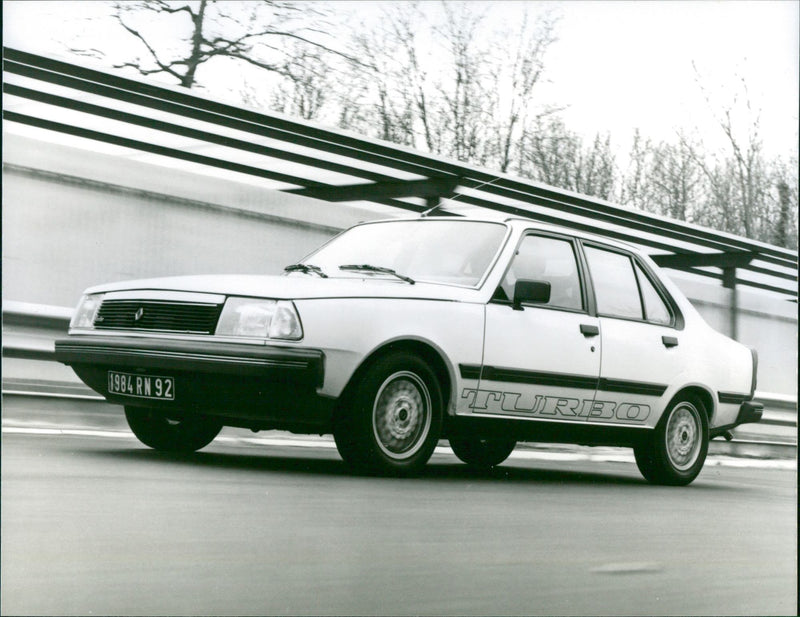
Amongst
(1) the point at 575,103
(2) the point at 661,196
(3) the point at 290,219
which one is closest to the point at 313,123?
(3) the point at 290,219

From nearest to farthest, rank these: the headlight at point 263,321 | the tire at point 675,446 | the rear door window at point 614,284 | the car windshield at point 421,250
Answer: the headlight at point 263,321, the car windshield at point 421,250, the rear door window at point 614,284, the tire at point 675,446

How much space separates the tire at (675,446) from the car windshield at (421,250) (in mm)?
1501

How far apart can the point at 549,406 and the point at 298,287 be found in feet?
5.34

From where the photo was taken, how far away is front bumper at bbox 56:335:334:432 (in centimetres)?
514

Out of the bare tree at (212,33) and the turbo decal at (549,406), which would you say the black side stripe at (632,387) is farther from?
the bare tree at (212,33)

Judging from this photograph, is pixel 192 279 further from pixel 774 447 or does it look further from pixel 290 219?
pixel 774 447

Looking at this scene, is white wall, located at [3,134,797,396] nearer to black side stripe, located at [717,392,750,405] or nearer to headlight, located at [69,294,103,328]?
headlight, located at [69,294,103,328]

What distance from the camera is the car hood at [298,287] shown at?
476 centimetres

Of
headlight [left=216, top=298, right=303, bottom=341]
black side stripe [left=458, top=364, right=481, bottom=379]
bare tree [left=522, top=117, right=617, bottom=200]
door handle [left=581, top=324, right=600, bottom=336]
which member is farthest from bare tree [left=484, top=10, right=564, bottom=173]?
door handle [left=581, top=324, right=600, bottom=336]

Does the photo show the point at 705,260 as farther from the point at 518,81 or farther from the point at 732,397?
the point at 518,81

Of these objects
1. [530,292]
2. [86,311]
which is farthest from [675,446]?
[86,311]

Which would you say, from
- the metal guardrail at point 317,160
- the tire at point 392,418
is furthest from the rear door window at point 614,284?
the tire at point 392,418

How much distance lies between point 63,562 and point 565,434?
360 centimetres

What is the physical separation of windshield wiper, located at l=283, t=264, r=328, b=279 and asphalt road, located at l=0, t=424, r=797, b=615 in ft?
2.77
